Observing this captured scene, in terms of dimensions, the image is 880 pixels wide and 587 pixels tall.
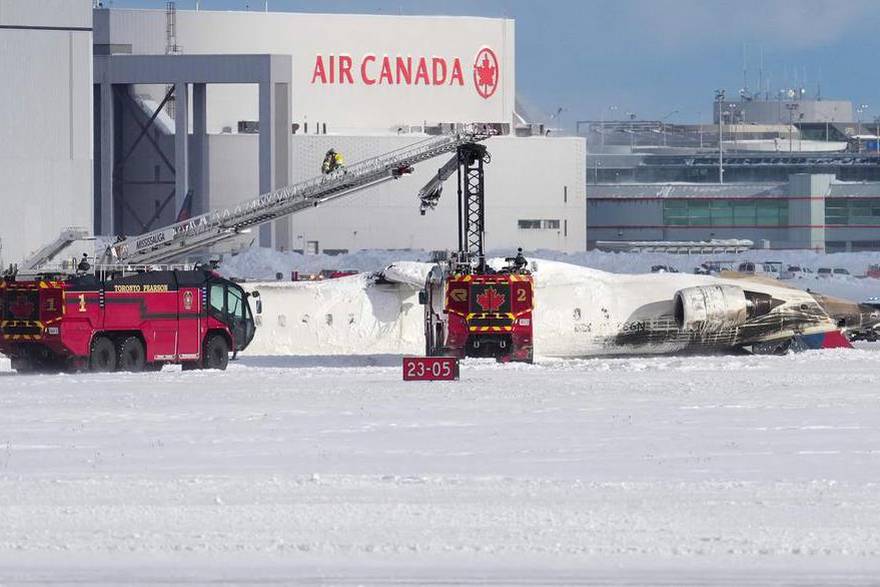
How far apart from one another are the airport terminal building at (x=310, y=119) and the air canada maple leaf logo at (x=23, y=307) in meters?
57.3

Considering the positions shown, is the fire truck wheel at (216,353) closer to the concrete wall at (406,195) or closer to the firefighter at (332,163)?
the firefighter at (332,163)

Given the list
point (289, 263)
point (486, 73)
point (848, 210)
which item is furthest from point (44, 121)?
point (848, 210)

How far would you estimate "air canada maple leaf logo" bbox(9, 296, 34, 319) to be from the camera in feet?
128

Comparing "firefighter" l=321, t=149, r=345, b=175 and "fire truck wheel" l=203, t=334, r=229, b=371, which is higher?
"firefighter" l=321, t=149, r=345, b=175

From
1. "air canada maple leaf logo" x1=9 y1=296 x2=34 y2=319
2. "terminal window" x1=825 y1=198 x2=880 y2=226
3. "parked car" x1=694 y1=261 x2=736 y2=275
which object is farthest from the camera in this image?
"terminal window" x1=825 y1=198 x2=880 y2=226

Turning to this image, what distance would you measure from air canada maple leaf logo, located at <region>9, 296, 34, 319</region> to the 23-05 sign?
340 inches

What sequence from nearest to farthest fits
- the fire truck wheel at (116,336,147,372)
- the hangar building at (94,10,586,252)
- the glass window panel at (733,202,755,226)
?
1. the fire truck wheel at (116,336,147,372)
2. the hangar building at (94,10,586,252)
3. the glass window panel at (733,202,755,226)

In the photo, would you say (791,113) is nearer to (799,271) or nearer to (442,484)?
(799,271)

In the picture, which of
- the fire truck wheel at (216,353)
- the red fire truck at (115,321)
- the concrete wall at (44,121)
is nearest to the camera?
the red fire truck at (115,321)

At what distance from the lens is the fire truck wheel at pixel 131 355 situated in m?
40.4

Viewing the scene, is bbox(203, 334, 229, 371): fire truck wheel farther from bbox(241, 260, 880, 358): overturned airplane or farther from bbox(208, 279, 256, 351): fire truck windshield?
bbox(241, 260, 880, 358): overturned airplane

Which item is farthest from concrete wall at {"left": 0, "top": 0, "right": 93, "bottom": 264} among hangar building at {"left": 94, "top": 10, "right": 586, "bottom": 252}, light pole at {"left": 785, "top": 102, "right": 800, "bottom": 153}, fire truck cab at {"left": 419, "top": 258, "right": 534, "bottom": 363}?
light pole at {"left": 785, "top": 102, "right": 800, "bottom": 153}

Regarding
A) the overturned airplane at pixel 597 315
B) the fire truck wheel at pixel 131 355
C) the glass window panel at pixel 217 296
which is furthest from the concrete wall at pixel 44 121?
the fire truck wheel at pixel 131 355

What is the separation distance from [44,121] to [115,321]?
39.7 metres
